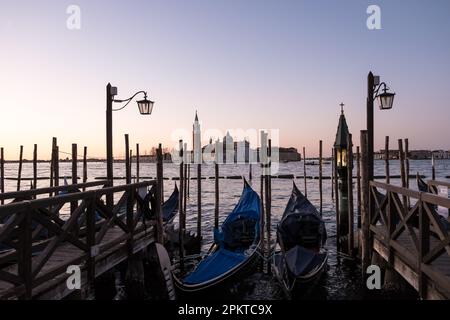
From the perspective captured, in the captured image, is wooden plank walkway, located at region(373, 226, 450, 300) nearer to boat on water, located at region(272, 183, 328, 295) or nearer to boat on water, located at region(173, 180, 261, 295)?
boat on water, located at region(272, 183, 328, 295)

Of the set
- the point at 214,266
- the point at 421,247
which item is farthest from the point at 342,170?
the point at 421,247

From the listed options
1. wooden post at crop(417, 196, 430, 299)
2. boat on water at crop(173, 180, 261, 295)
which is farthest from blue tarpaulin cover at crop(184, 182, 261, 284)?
wooden post at crop(417, 196, 430, 299)

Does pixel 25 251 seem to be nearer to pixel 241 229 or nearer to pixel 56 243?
pixel 56 243

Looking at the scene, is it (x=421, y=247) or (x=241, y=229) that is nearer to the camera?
(x=421, y=247)

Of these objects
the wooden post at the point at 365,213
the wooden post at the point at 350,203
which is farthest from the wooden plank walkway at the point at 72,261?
the wooden post at the point at 350,203

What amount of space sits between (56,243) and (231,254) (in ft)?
16.2

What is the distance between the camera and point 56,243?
4.64m

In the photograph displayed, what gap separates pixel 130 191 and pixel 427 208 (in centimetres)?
474

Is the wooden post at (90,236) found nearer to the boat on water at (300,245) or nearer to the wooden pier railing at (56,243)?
the wooden pier railing at (56,243)

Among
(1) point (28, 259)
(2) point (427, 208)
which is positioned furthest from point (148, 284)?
(2) point (427, 208)

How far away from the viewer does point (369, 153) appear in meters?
8.44

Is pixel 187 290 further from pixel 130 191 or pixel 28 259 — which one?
pixel 28 259
